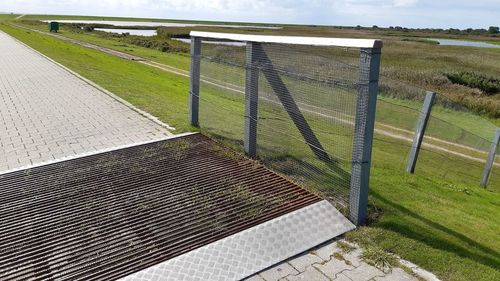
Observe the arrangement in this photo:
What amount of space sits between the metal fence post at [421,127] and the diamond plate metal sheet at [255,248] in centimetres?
361

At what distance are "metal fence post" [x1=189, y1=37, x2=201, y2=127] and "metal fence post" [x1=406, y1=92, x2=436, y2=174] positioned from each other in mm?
3825

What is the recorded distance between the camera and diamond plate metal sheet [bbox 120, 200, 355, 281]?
3.69 metres

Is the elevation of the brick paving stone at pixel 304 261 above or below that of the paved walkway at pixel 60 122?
below

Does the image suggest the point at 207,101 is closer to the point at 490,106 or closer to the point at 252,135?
the point at 252,135

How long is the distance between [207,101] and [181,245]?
3904mm

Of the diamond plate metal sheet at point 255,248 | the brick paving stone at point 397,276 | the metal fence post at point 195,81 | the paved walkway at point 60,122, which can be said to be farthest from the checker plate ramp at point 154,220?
the metal fence post at point 195,81

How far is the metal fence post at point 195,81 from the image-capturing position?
24.1 ft

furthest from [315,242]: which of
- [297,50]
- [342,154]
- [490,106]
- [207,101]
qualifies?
[490,106]

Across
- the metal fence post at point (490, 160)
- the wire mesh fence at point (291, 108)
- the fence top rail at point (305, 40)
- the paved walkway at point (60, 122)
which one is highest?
the fence top rail at point (305, 40)

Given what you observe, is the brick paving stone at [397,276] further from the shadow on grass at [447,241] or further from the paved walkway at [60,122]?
the paved walkway at [60,122]

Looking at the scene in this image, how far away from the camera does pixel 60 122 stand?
27.9ft

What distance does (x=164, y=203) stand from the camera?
15.8 feet

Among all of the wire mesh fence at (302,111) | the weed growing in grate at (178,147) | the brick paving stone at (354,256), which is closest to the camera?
the brick paving stone at (354,256)

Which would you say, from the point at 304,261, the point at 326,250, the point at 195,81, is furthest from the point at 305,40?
the point at 195,81
